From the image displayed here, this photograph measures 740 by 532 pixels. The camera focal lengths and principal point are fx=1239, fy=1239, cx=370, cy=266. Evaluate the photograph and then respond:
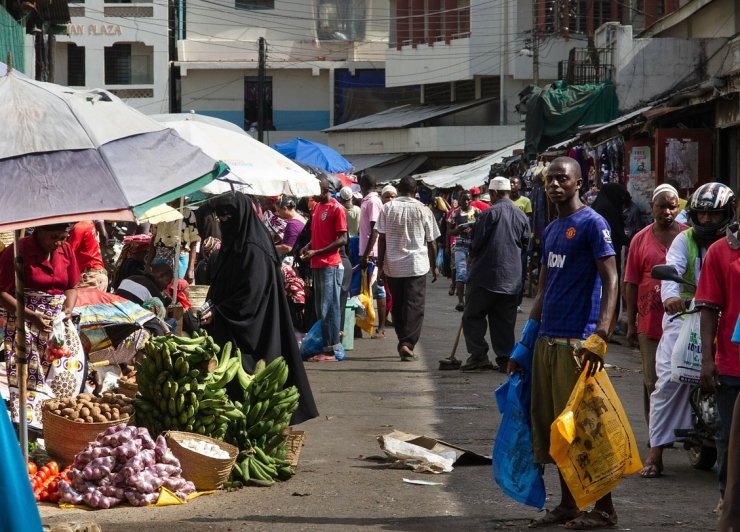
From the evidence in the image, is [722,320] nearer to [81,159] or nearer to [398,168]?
[81,159]

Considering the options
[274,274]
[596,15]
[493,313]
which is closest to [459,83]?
[596,15]

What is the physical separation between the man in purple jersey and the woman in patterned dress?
3159 millimetres

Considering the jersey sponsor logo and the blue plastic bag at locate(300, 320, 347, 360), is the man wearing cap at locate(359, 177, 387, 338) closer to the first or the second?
the blue plastic bag at locate(300, 320, 347, 360)

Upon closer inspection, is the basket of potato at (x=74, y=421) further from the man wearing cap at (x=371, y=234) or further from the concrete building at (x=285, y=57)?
the concrete building at (x=285, y=57)

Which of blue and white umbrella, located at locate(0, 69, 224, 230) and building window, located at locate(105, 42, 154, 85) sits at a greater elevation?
building window, located at locate(105, 42, 154, 85)

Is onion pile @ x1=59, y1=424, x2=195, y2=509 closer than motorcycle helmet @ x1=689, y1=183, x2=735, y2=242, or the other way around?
onion pile @ x1=59, y1=424, x2=195, y2=509

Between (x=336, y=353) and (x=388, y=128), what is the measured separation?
33213 millimetres

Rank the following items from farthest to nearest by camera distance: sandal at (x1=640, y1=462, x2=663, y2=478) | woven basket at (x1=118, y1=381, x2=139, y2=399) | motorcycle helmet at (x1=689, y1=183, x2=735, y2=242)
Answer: woven basket at (x1=118, y1=381, x2=139, y2=399) < sandal at (x1=640, y1=462, x2=663, y2=478) < motorcycle helmet at (x1=689, y1=183, x2=735, y2=242)

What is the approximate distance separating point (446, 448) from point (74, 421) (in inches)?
99.5

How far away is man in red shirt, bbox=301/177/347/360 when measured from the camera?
44.4 feet

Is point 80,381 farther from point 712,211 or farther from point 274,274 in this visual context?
point 712,211

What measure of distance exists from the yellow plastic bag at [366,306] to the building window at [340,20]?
41064mm

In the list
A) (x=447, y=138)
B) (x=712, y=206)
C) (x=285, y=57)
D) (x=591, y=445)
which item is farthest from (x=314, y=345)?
(x=285, y=57)

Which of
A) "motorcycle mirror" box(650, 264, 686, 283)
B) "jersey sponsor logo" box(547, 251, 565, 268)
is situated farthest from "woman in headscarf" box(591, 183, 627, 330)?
"jersey sponsor logo" box(547, 251, 565, 268)
